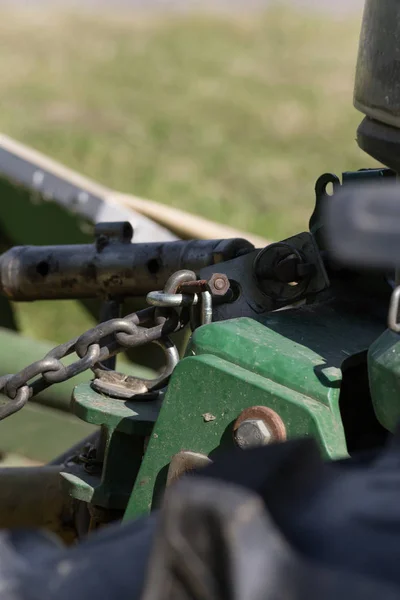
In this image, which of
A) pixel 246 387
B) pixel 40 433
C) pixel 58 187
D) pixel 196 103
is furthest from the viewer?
pixel 196 103

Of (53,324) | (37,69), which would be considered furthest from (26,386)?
(37,69)

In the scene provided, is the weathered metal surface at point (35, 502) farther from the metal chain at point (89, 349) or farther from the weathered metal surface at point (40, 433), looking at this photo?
the weathered metal surface at point (40, 433)

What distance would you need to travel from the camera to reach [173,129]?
319 inches

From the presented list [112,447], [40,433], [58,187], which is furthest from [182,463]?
[58,187]

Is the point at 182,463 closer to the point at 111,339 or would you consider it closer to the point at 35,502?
the point at 111,339

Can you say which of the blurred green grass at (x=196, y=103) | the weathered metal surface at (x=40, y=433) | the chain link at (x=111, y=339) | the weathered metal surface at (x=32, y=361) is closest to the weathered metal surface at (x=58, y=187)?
the weathered metal surface at (x=32, y=361)

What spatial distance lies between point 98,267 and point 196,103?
7040 mm

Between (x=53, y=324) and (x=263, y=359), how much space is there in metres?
2.56

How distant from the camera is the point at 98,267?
1.96m

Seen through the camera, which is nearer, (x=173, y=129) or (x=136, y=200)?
(x=136, y=200)

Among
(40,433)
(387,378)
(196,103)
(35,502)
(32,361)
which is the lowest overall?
(196,103)

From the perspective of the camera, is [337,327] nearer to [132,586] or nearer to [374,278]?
[374,278]

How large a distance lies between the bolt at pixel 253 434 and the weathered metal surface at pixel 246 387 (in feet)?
0.07

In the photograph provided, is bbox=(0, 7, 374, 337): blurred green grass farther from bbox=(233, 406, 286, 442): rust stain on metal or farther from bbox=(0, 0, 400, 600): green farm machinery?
bbox=(233, 406, 286, 442): rust stain on metal
